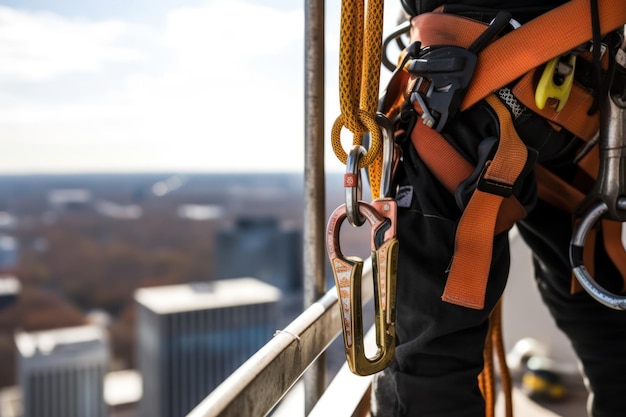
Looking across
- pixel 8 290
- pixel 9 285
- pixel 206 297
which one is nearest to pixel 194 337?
pixel 206 297

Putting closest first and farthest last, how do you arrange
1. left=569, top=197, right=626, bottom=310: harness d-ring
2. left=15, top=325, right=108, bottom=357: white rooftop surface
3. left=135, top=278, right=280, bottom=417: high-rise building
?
left=569, top=197, right=626, bottom=310: harness d-ring, left=135, top=278, right=280, bottom=417: high-rise building, left=15, top=325, right=108, bottom=357: white rooftop surface

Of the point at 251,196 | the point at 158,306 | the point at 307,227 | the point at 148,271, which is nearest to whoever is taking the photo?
the point at 307,227

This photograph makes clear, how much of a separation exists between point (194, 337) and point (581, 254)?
126 ft

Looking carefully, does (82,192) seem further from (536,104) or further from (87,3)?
(536,104)

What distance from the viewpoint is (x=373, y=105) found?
671mm

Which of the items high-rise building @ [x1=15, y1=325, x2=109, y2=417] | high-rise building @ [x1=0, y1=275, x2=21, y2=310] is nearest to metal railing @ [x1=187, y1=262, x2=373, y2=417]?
high-rise building @ [x1=15, y1=325, x2=109, y2=417]

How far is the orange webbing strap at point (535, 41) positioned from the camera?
2.23ft

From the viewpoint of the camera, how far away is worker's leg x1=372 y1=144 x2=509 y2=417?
0.67 metres

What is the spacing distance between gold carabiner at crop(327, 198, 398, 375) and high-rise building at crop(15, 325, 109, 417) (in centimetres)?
4005

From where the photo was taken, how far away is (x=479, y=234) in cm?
66

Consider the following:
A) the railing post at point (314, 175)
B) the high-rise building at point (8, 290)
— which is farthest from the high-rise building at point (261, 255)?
the railing post at point (314, 175)

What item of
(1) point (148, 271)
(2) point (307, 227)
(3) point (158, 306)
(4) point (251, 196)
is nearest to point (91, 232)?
(1) point (148, 271)

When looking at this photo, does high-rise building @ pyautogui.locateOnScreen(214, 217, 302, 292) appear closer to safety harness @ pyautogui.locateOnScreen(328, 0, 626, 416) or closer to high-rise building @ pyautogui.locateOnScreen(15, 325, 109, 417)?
high-rise building @ pyautogui.locateOnScreen(15, 325, 109, 417)

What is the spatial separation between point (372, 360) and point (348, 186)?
196 mm
